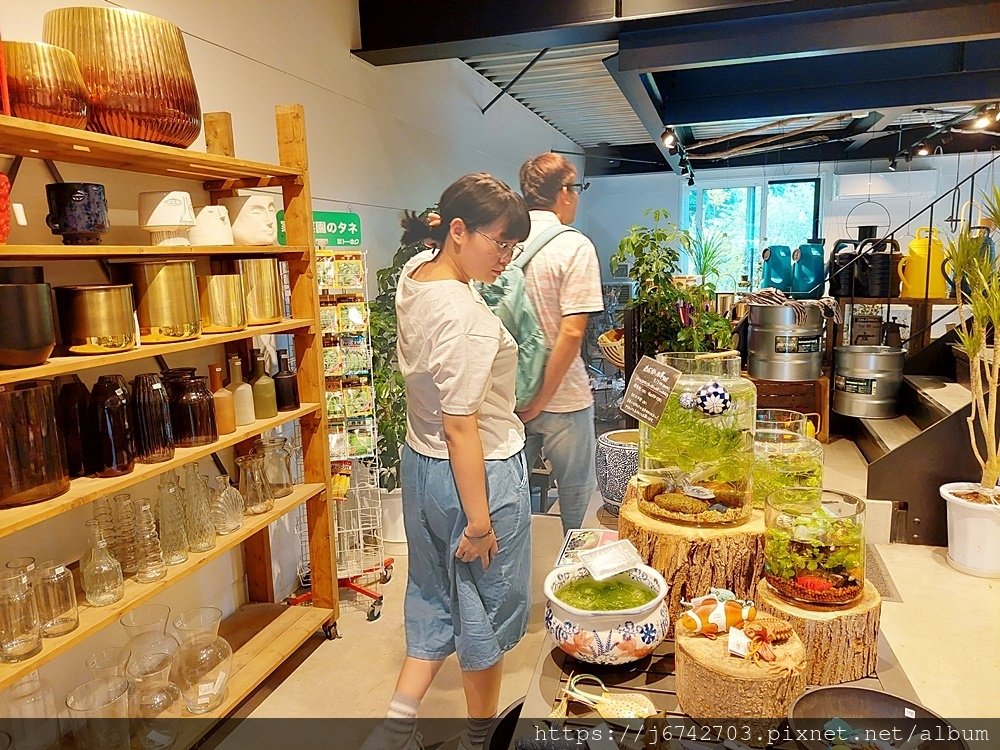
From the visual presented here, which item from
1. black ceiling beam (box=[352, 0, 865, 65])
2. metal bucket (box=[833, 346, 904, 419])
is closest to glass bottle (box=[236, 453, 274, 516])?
black ceiling beam (box=[352, 0, 865, 65])

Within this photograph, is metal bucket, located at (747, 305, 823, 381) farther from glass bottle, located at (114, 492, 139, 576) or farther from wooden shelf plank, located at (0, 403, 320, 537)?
glass bottle, located at (114, 492, 139, 576)

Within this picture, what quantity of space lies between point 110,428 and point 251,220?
0.80 metres

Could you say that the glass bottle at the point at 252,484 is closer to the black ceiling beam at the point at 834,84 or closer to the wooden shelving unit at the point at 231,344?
the wooden shelving unit at the point at 231,344

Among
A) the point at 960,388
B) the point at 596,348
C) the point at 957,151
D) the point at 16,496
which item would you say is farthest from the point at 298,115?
the point at 957,151

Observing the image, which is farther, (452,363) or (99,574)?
(99,574)

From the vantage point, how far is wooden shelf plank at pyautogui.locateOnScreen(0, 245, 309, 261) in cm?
146

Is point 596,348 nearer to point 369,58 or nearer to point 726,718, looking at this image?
point 369,58

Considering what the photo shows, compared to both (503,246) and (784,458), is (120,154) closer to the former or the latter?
(503,246)

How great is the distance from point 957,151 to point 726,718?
299 inches

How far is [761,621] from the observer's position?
3.74 ft

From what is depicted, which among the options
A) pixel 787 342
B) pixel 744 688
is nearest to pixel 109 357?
pixel 744 688

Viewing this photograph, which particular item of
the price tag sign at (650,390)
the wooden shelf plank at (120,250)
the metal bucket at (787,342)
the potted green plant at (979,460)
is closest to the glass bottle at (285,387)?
the wooden shelf plank at (120,250)

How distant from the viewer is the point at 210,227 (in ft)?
Result: 6.84

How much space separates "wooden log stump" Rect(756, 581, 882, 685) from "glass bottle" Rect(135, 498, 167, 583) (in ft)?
5.11
